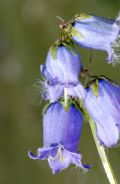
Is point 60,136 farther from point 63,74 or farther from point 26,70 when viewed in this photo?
point 26,70

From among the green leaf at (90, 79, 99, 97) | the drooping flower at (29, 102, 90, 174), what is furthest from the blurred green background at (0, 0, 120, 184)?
the green leaf at (90, 79, 99, 97)

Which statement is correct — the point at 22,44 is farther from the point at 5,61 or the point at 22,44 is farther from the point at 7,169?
the point at 7,169

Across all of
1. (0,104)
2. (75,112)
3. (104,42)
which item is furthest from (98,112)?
(0,104)

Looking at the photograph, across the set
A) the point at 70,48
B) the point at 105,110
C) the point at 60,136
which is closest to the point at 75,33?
the point at 70,48

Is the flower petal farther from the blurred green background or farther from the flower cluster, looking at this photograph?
the blurred green background

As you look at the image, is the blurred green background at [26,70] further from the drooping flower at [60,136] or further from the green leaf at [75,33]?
the green leaf at [75,33]
